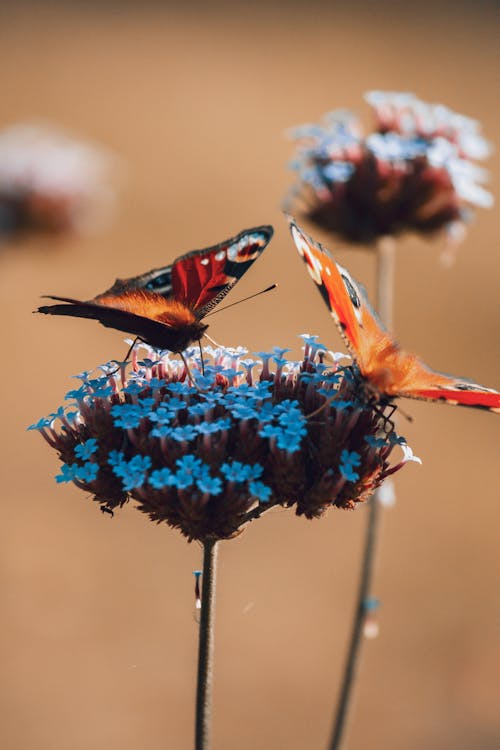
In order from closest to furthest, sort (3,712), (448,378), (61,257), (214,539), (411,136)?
1. (214,539)
2. (448,378)
3. (411,136)
4. (3,712)
5. (61,257)

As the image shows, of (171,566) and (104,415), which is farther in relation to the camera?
(171,566)

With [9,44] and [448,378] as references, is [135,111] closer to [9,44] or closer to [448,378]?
[9,44]

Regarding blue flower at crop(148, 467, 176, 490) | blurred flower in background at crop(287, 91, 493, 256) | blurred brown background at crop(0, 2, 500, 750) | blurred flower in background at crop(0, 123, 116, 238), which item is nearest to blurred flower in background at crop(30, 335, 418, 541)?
blue flower at crop(148, 467, 176, 490)

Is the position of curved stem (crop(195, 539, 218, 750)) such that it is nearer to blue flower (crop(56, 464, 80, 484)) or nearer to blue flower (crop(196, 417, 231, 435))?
blue flower (crop(196, 417, 231, 435))

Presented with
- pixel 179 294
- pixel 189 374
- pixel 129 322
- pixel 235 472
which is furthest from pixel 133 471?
pixel 179 294

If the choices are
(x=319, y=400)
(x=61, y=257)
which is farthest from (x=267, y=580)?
(x=61, y=257)

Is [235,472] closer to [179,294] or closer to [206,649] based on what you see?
[206,649]
